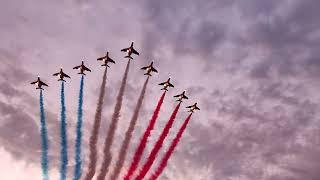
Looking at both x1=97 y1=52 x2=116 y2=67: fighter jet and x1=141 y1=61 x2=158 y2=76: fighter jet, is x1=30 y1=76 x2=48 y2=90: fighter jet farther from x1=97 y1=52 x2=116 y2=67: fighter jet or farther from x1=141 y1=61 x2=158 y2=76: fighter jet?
x1=141 y1=61 x2=158 y2=76: fighter jet

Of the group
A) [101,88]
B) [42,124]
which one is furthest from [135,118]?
[42,124]

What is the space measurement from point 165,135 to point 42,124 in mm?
28387

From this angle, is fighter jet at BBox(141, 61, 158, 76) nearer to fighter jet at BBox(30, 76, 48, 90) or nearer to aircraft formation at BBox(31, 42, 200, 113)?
aircraft formation at BBox(31, 42, 200, 113)

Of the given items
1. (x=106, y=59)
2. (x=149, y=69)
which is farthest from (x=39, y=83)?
(x=149, y=69)

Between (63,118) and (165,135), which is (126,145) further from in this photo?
(63,118)

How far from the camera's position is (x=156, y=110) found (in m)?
81.4

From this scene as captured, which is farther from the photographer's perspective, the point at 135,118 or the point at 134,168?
the point at 135,118

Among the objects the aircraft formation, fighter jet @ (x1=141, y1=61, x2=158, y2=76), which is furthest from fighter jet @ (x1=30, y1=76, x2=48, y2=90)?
fighter jet @ (x1=141, y1=61, x2=158, y2=76)

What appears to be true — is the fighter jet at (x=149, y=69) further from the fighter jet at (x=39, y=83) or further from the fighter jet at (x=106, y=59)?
the fighter jet at (x=39, y=83)

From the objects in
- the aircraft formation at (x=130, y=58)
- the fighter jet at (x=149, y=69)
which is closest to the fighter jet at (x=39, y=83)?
the aircraft formation at (x=130, y=58)

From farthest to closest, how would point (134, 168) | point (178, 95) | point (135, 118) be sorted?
point (178, 95) < point (135, 118) < point (134, 168)

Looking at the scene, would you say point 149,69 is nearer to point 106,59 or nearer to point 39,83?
point 106,59

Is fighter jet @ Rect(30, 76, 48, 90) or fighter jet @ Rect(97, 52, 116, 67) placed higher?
fighter jet @ Rect(97, 52, 116, 67)

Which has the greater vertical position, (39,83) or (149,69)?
(149,69)
